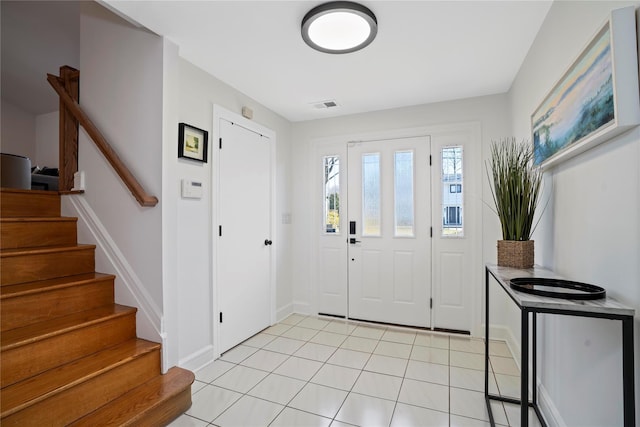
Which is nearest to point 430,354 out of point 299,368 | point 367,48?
point 299,368

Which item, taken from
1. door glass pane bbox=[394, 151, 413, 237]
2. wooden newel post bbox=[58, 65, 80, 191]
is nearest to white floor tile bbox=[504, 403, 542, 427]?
door glass pane bbox=[394, 151, 413, 237]

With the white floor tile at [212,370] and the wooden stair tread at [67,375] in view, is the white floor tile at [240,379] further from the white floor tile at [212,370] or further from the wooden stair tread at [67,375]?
the wooden stair tread at [67,375]

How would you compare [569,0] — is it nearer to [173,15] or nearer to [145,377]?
[173,15]

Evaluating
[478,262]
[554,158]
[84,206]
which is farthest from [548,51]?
[84,206]

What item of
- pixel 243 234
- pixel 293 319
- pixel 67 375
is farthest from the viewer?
pixel 293 319

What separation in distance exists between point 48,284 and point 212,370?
4.30ft

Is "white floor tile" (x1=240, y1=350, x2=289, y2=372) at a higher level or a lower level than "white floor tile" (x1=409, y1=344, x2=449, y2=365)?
lower

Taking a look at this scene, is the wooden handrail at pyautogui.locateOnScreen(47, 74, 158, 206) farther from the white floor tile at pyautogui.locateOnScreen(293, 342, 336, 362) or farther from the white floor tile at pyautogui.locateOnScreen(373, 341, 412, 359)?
the white floor tile at pyautogui.locateOnScreen(373, 341, 412, 359)

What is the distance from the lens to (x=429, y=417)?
1.86 m

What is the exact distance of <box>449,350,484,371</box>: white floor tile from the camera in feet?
8.23

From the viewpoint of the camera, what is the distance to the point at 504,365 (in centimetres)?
253

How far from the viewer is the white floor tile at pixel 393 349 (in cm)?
274

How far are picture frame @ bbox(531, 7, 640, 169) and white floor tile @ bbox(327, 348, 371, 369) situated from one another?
2.03 metres

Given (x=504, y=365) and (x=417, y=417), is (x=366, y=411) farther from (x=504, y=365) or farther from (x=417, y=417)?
(x=504, y=365)
